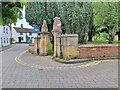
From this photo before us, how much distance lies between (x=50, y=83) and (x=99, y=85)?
1.61 metres

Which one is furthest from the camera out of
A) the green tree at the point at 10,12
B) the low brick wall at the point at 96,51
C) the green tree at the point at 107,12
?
the green tree at the point at 107,12

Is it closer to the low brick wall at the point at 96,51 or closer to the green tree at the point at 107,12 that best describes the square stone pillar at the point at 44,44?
the low brick wall at the point at 96,51

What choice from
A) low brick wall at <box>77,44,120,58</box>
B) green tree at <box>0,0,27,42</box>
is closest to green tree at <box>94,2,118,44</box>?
low brick wall at <box>77,44,120,58</box>

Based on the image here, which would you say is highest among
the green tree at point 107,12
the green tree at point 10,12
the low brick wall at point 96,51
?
the green tree at point 107,12

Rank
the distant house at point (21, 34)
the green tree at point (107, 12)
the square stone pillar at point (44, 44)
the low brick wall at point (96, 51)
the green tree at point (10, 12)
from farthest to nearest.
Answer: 1. the distant house at point (21, 34)
2. the green tree at point (107, 12)
3. the square stone pillar at point (44, 44)
4. the low brick wall at point (96, 51)
5. the green tree at point (10, 12)

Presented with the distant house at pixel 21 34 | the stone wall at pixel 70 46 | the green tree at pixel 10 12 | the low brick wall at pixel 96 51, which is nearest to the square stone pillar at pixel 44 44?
the stone wall at pixel 70 46

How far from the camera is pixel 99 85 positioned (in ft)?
22.9

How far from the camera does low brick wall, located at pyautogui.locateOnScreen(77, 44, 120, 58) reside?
46.0ft

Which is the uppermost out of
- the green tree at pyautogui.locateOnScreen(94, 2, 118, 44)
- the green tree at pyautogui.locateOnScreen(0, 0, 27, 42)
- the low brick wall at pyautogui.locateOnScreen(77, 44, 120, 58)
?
the green tree at pyautogui.locateOnScreen(94, 2, 118, 44)

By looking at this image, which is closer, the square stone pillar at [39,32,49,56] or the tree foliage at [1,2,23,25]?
the tree foliage at [1,2,23,25]

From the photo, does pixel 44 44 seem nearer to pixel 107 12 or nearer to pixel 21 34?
pixel 107 12

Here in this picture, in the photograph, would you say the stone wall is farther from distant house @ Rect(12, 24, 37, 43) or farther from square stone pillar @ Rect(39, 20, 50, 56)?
distant house @ Rect(12, 24, 37, 43)

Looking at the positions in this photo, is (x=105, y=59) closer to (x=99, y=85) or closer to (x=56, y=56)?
(x=56, y=56)

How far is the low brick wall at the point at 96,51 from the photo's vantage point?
552 inches
